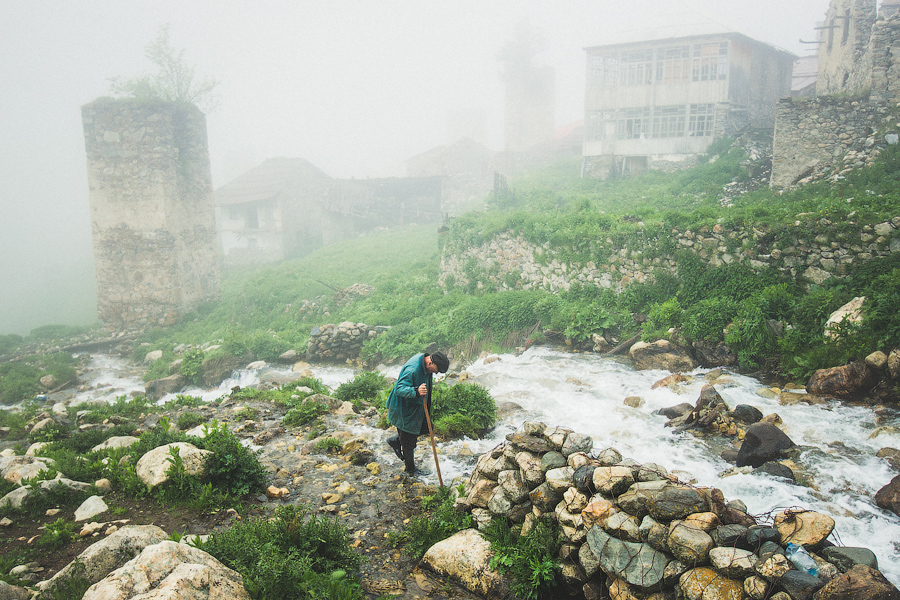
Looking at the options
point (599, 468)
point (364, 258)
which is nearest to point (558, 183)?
point (364, 258)

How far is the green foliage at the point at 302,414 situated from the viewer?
24.8 ft

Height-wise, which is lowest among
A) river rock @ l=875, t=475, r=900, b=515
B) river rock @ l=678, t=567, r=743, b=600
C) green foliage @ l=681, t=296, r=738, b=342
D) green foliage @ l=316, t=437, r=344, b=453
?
green foliage @ l=316, t=437, r=344, b=453

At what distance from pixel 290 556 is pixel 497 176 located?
23.5 metres

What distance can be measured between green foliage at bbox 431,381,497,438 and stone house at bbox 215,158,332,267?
79.0ft

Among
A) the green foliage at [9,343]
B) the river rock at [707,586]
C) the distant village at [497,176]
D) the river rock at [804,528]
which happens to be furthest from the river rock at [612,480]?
the green foliage at [9,343]

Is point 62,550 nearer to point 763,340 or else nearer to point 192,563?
point 192,563

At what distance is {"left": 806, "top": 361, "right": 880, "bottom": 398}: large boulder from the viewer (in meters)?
6.61

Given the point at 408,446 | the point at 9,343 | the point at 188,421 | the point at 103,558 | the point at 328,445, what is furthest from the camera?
the point at 9,343

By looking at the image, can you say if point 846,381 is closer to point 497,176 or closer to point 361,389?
point 361,389

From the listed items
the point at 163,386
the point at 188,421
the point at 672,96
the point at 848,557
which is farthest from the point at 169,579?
the point at 672,96

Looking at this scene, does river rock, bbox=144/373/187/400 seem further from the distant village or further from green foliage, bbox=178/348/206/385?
the distant village

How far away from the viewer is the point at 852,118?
501 inches

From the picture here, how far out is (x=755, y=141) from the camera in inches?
733

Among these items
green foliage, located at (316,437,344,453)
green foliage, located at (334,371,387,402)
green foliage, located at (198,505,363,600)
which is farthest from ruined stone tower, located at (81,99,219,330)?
green foliage, located at (198,505,363,600)
